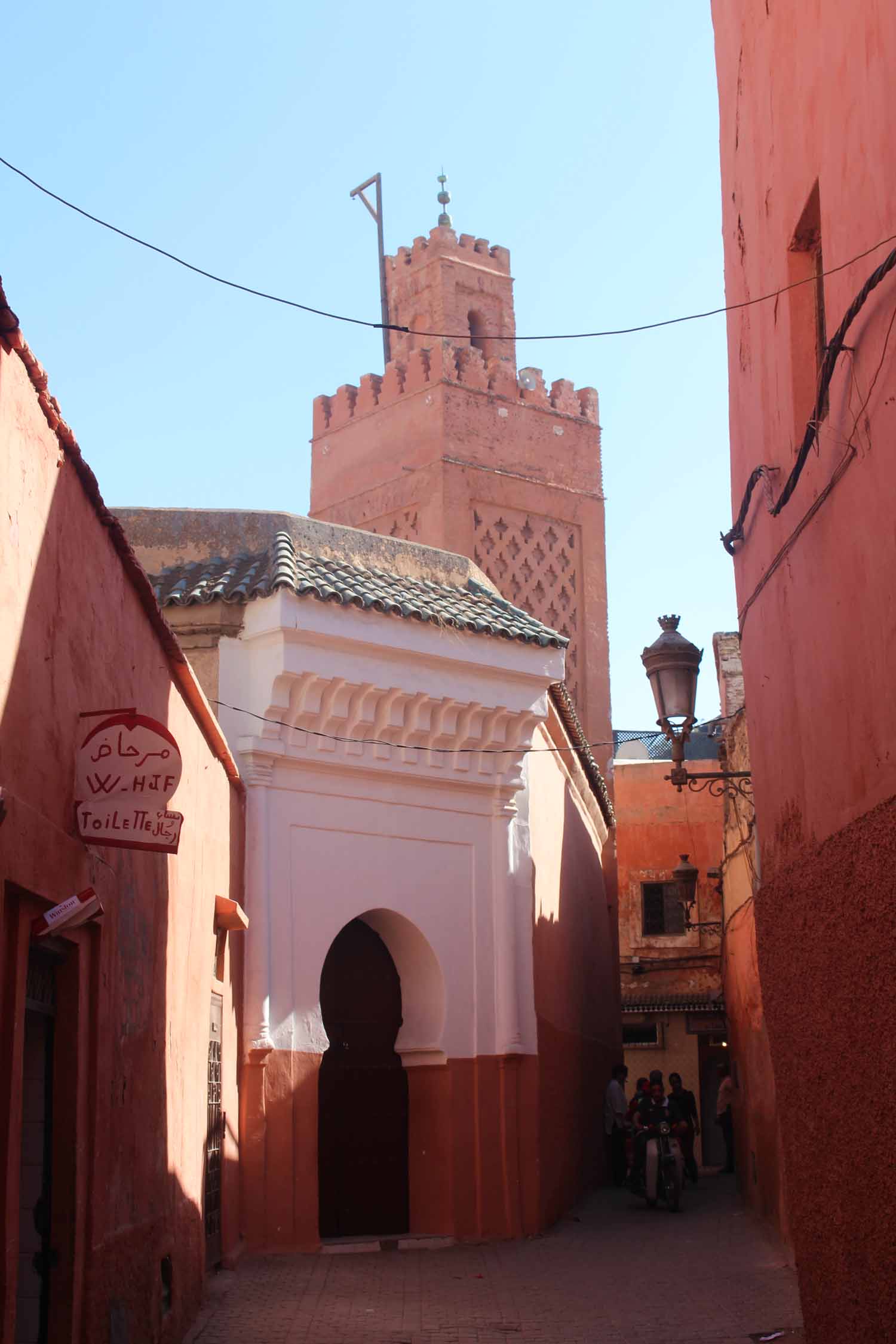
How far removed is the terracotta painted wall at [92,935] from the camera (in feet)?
15.7

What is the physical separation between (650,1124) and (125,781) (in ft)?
31.2

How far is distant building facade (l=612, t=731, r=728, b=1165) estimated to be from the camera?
2528 cm

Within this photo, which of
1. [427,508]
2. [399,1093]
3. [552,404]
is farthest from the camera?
[552,404]

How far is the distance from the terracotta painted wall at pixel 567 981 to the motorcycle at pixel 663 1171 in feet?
2.34

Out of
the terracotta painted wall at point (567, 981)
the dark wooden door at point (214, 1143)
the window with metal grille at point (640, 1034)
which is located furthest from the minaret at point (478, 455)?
the dark wooden door at point (214, 1143)

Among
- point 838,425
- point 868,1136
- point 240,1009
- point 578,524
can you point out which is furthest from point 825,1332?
point 578,524

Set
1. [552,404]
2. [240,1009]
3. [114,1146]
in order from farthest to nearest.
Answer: [552,404]
[240,1009]
[114,1146]

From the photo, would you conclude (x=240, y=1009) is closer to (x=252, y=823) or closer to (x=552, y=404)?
(x=252, y=823)

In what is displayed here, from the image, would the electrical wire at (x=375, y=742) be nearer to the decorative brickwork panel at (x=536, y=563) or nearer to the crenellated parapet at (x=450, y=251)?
the decorative brickwork panel at (x=536, y=563)

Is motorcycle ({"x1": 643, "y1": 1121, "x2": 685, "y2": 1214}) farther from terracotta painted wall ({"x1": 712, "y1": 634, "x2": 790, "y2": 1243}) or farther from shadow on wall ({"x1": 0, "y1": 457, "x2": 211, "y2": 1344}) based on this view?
shadow on wall ({"x1": 0, "y1": 457, "x2": 211, "y2": 1344})

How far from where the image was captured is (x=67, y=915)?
5.00m

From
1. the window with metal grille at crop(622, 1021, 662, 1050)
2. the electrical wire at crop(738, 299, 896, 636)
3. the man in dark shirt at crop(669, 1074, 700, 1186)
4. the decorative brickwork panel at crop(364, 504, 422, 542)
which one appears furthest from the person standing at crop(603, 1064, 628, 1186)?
the electrical wire at crop(738, 299, 896, 636)

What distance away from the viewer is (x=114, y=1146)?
6129mm

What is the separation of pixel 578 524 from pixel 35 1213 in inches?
696
